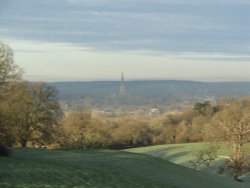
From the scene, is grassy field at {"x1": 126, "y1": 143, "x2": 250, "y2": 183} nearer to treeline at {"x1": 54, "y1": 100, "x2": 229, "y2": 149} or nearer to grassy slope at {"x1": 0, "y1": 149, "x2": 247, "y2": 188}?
treeline at {"x1": 54, "y1": 100, "x2": 229, "y2": 149}

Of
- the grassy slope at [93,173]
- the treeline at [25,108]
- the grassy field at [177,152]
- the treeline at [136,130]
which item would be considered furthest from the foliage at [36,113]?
the grassy field at [177,152]

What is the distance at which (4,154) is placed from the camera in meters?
27.4

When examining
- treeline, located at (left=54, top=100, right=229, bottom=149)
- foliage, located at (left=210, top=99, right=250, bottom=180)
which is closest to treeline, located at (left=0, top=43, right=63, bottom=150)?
treeline, located at (left=54, top=100, right=229, bottom=149)

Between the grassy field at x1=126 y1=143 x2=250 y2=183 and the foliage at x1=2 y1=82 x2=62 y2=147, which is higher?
the foliage at x1=2 y1=82 x2=62 y2=147

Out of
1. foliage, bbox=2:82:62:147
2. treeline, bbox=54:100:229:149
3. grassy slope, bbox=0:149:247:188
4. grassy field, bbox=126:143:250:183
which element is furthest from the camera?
treeline, bbox=54:100:229:149

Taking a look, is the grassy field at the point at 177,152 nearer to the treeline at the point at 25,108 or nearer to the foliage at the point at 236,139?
the foliage at the point at 236,139

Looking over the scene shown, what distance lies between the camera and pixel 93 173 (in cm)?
2455

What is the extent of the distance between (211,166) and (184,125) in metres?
52.1

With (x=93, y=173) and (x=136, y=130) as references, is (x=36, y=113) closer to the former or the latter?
(x=93, y=173)

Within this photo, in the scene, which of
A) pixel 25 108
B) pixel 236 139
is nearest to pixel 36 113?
pixel 25 108

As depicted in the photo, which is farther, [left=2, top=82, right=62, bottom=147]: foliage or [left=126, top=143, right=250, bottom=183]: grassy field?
[left=126, top=143, right=250, bottom=183]: grassy field

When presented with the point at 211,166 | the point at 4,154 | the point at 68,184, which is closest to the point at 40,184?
the point at 68,184

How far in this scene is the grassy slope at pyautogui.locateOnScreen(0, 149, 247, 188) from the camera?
20.0 metres

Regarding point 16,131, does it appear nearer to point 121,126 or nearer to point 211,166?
point 211,166
